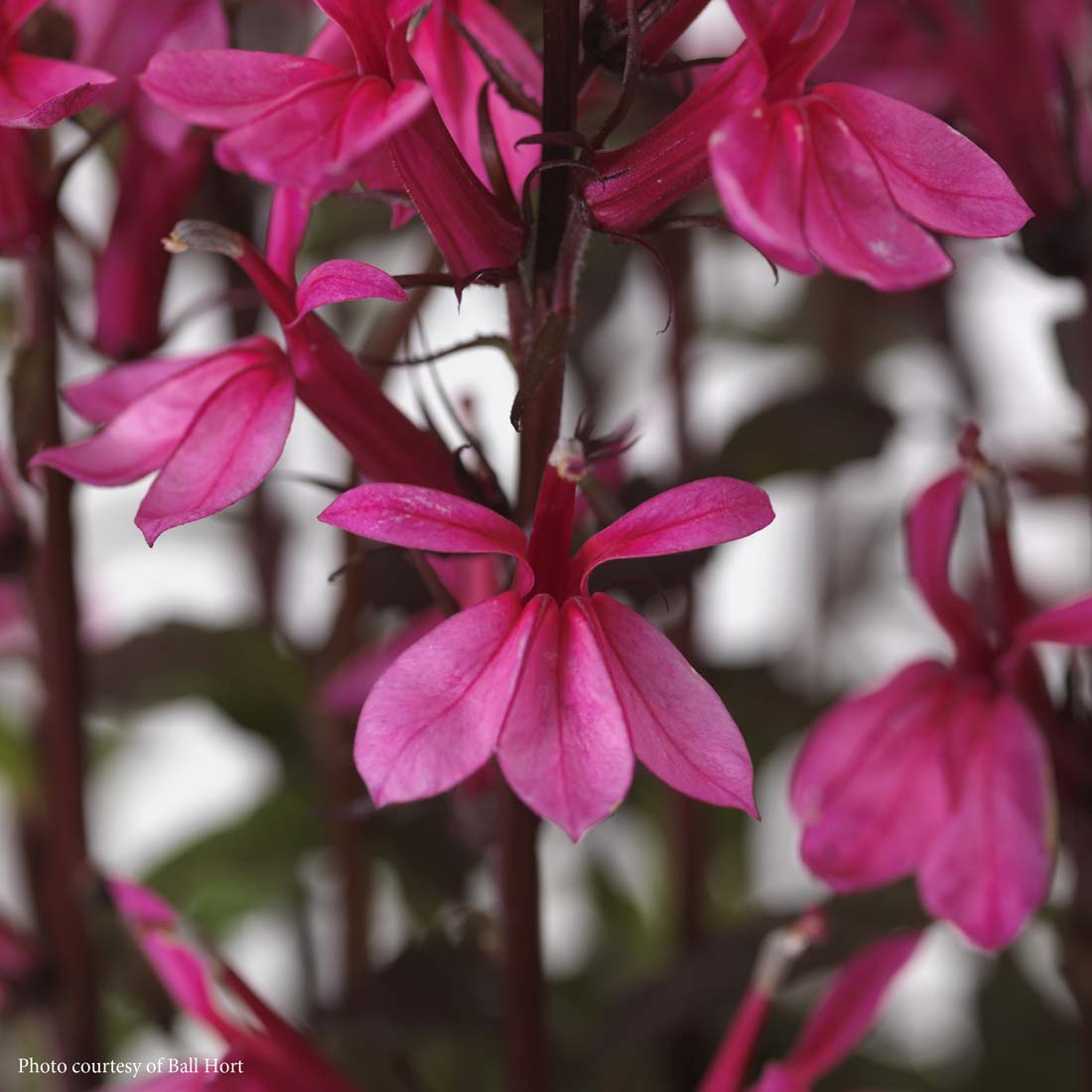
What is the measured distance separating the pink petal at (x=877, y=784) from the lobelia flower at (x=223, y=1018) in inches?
7.0

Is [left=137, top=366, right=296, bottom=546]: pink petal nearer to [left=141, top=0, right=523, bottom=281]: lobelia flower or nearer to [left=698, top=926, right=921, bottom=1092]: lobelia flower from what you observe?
[left=141, top=0, right=523, bottom=281]: lobelia flower

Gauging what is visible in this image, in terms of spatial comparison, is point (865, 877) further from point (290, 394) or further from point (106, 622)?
point (106, 622)

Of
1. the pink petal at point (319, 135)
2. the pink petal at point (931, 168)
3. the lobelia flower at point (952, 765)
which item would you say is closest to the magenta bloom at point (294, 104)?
the pink petal at point (319, 135)

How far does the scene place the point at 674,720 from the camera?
327mm

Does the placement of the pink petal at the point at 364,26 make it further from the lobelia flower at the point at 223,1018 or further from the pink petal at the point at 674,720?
the lobelia flower at the point at 223,1018

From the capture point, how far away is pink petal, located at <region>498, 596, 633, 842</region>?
303 millimetres

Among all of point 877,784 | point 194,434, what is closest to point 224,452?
point 194,434

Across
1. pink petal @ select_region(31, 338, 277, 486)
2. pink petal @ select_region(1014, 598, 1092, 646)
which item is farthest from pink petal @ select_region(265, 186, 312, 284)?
pink petal @ select_region(1014, 598, 1092, 646)

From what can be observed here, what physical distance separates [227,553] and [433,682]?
2.40 feet

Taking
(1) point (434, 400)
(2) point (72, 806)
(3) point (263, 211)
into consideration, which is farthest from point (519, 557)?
(1) point (434, 400)

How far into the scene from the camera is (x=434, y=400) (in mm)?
994

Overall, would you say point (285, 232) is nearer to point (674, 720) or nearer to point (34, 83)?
point (34, 83)

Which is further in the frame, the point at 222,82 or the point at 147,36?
the point at 147,36

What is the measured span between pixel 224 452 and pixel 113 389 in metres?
0.08
